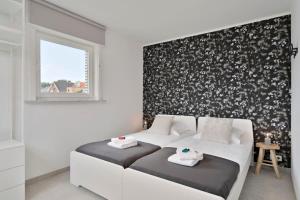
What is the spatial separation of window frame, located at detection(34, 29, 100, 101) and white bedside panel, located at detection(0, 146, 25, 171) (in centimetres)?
83

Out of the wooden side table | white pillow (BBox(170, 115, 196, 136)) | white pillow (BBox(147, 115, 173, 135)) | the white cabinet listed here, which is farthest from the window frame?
the wooden side table

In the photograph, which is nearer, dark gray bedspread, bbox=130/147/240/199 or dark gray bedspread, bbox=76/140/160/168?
dark gray bedspread, bbox=130/147/240/199

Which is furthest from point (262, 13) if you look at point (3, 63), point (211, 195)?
point (3, 63)

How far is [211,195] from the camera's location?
1411 millimetres

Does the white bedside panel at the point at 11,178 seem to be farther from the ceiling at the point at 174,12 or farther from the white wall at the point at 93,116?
the ceiling at the point at 174,12

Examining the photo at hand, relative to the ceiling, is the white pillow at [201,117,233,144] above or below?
below

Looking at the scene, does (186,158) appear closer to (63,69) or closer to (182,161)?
(182,161)

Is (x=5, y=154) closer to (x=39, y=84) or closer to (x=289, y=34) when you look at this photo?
(x=39, y=84)

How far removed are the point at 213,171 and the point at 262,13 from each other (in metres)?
2.58

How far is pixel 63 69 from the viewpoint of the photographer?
2.95 metres

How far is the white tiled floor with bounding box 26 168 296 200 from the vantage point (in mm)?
2146

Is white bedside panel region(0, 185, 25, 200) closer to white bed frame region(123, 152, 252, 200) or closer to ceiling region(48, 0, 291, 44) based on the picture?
white bed frame region(123, 152, 252, 200)

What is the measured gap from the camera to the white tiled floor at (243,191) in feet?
7.04

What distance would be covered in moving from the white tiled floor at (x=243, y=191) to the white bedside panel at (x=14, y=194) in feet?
0.49
